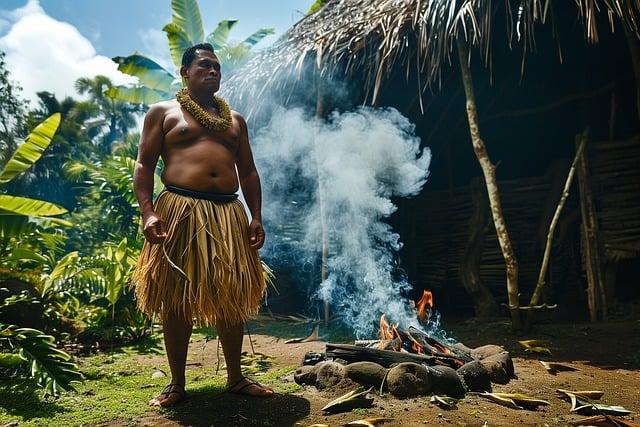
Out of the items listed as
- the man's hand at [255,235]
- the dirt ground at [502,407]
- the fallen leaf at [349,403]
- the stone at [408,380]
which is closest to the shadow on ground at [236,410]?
the dirt ground at [502,407]

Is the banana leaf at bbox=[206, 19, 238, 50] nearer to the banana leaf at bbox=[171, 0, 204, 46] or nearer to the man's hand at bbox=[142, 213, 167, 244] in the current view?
the banana leaf at bbox=[171, 0, 204, 46]

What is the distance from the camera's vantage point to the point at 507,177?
6773 mm

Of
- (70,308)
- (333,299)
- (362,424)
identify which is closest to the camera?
(362,424)

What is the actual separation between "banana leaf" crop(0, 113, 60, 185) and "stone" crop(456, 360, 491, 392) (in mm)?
3513

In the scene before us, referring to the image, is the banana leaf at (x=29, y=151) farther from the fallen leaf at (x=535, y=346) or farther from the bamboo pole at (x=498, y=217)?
the fallen leaf at (x=535, y=346)

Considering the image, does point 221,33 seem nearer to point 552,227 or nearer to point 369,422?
point 552,227

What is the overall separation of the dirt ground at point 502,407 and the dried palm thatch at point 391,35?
2.49m

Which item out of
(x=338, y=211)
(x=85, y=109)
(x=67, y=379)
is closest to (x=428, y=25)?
(x=338, y=211)

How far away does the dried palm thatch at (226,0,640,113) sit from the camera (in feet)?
13.6

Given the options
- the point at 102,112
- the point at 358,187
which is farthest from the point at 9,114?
the point at 358,187

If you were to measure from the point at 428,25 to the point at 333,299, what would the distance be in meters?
3.47

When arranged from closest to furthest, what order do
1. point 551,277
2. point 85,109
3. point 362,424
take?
point 362,424
point 551,277
point 85,109

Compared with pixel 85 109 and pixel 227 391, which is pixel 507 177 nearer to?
pixel 227 391

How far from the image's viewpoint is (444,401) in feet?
8.22
